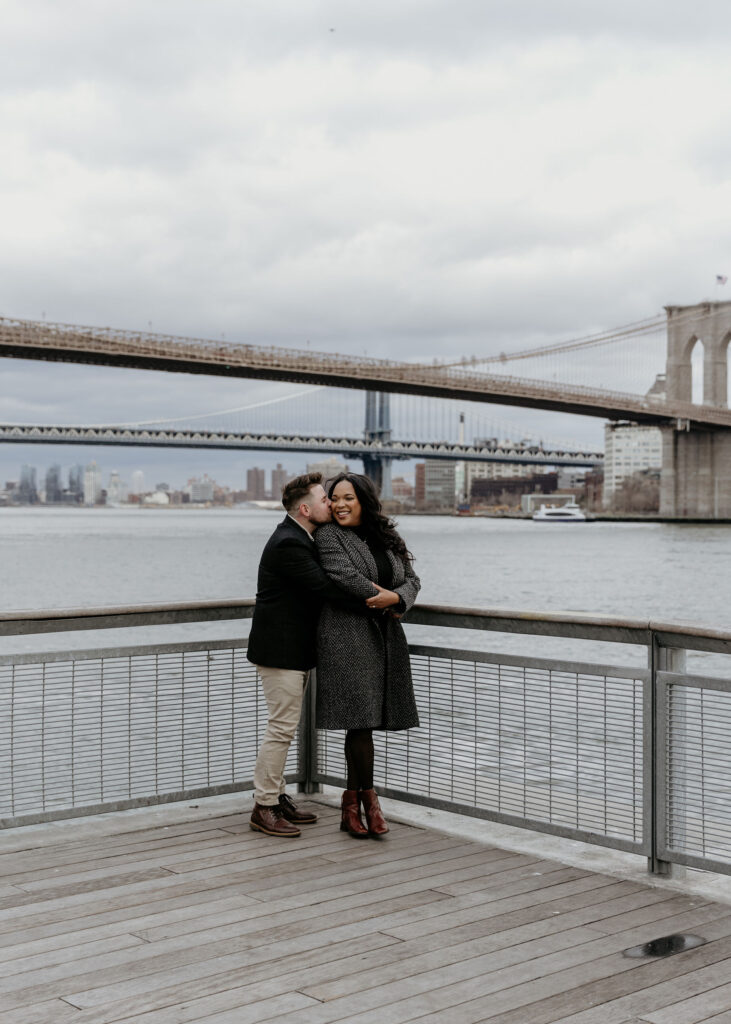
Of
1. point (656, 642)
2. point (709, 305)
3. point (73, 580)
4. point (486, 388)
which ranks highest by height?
point (709, 305)

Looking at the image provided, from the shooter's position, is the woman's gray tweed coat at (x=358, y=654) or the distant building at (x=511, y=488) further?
the distant building at (x=511, y=488)

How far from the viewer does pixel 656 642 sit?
3.32 metres

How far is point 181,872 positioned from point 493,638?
15.5m

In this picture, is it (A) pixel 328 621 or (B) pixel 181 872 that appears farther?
(A) pixel 328 621

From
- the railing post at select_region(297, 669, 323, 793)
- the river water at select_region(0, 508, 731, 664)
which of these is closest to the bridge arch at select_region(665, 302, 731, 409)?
the river water at select_region(0, 508, 731, 664)

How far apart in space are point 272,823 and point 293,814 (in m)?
0.12

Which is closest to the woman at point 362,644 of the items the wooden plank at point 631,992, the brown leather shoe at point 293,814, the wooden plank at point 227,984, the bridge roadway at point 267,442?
the brown leather shoe at point 293,814

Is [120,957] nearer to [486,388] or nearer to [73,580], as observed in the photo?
[73,580]

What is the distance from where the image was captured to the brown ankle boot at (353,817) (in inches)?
147

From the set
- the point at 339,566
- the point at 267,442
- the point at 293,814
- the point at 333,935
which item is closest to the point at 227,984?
the point at 333,935

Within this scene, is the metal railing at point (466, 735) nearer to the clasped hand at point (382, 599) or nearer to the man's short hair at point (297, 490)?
the clasped hand at point (382, 599)

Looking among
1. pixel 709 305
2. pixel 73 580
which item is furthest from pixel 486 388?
pixel 709 305

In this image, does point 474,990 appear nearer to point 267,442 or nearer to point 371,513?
point 371,513

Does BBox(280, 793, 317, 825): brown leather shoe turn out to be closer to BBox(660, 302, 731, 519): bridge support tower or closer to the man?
the man
